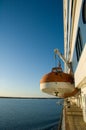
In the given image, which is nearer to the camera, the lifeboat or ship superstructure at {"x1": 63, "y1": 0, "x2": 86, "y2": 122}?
ship superstructure at {"x1": 63, "y1": 0, "x2": 86, "y2": 122}

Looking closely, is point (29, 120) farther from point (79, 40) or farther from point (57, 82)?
point (79, 40)

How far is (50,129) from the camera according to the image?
3522 cm

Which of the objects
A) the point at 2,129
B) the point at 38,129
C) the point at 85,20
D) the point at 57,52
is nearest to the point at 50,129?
the point at 38,129

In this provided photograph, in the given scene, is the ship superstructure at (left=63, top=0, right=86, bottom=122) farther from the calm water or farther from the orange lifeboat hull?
the calm water

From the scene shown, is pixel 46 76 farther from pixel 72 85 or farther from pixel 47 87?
pixel 72 85

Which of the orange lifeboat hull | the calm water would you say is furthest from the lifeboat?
the calm water

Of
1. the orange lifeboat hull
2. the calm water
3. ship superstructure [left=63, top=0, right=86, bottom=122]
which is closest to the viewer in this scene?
ship superstructure [left=63, top=0, right=86, bottom=122]

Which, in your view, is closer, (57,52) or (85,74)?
(85,74)

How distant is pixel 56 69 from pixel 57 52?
3624 mm

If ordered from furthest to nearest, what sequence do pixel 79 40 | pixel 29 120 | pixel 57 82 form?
pixel 29 120 → pixel 57 82 → pixel 79 40

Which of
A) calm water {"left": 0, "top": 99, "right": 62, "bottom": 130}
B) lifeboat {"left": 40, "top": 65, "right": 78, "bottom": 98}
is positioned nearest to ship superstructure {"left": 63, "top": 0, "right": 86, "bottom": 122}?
lifeboat {"left": 40, "top": 65, "right": 78, "bottom": 98}

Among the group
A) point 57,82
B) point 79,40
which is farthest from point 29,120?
point 79,40

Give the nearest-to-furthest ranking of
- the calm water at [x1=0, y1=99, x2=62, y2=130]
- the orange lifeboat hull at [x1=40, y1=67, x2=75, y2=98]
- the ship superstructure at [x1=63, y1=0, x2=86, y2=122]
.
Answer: the ship superstructure at [x1=63, y1=0, x2=86, y2=122] < the orange lifeboat hull at [x1=40, y1=67, x2=75, y2=98] < the calm water at [x1=0, y1=99, x2=62, y2=130]

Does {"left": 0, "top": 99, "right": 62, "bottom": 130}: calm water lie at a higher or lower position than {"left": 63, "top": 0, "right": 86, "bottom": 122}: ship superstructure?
lower
